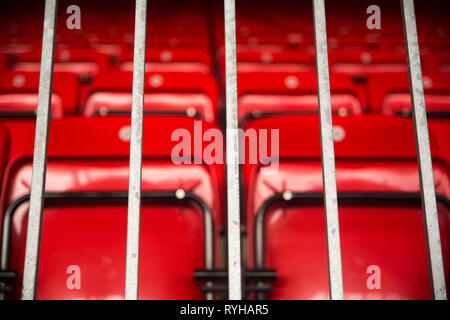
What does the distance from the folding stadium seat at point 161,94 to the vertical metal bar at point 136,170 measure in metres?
0.43

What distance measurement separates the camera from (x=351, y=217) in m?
0.62

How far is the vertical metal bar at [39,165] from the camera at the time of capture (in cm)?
40

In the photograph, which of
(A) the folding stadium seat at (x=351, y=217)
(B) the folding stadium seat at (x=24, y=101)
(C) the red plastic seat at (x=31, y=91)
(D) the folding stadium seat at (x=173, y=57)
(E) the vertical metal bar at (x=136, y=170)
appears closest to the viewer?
(E) the vertical metal bar at (x=136, y=170)

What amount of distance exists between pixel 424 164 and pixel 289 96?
22.1 inches

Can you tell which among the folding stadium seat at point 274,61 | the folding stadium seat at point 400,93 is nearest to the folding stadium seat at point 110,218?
the folding stadium seat at point 400,93

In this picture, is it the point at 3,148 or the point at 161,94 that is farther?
the point at 161,94

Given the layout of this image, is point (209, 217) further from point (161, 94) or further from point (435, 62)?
point (435, 62)

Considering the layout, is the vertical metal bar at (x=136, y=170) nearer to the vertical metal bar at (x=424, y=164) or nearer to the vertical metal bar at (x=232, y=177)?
the vertical metal bar at (x=232, y=177)

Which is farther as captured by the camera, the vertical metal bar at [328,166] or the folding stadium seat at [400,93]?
the folding stadium seat at [400,93]

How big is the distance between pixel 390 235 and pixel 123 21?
179 centimetres

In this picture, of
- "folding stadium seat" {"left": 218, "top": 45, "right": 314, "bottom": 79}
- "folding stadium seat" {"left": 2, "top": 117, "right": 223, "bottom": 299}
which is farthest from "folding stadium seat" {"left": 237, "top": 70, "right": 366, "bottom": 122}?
"folding stadium seat" {"left": 2, "top": 117, "right": 223, "bottom": 299}

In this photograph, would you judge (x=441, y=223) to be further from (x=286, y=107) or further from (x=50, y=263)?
(x=50, y=263)

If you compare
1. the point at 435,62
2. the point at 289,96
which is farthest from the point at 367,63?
the point at 289,96

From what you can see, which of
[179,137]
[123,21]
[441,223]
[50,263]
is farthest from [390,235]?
[123,21]
